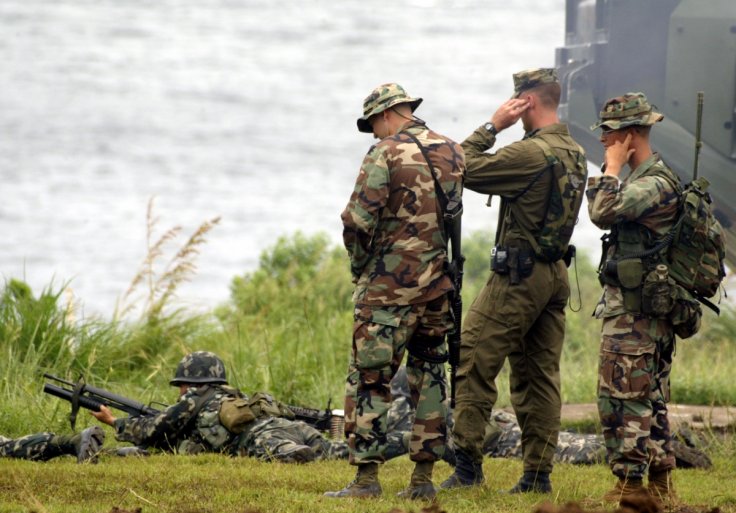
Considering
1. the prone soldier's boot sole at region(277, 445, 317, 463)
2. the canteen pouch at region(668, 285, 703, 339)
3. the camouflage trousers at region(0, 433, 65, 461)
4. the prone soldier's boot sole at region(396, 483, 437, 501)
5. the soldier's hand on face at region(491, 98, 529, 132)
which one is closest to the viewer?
the canteen pouch at region(668, 285, 703, 339)

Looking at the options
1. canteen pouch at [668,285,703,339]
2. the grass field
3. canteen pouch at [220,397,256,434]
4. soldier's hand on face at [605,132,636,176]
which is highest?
soldier's hand on face at [605,132,636,176]

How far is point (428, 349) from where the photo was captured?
21.2 feet

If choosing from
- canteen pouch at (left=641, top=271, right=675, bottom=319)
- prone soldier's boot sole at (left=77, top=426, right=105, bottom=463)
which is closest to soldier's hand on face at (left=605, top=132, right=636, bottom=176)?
canteen pouch at (left=641, top=271, right=675, bottom=319)

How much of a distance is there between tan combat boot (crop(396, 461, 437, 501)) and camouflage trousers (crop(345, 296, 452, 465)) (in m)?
0.05

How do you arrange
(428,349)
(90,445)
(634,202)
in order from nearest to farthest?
(634,202)
(428,349)
(90,445)

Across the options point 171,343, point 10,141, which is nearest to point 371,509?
point 171,343

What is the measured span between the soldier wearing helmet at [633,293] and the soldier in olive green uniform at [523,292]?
40 centimetres

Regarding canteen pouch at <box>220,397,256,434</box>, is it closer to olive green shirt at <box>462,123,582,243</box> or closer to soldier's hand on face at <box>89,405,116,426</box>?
soldier's hand on face at <box>89,405,116,426</box>

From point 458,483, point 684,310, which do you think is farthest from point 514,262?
point 458,483

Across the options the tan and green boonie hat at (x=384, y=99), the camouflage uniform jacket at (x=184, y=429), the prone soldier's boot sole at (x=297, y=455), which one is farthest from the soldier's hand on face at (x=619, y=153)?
the camouflage uniform jacket at (x=184, y=429)

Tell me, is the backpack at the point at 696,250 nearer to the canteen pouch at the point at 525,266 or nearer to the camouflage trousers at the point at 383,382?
the canteen pouch at the point at 525,266

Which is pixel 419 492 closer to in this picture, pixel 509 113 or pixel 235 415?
pixel 235 415

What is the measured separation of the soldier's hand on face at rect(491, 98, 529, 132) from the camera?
21.9 ft

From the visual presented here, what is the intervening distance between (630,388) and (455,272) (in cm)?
103
